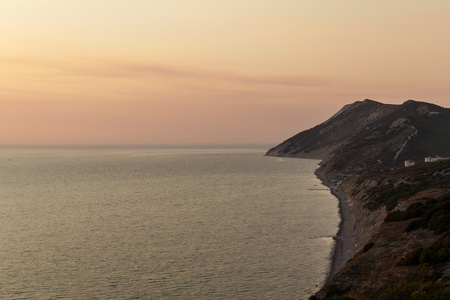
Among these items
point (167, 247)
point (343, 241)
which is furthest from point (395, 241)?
point (167, 247)

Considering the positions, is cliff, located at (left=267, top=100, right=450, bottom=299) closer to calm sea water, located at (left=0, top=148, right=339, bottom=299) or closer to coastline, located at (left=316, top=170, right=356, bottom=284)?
coastline, located at (left=316, top=170, right=356, bottom=284)

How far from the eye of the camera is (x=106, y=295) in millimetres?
37906

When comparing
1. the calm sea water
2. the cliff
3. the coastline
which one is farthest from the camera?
the coastline

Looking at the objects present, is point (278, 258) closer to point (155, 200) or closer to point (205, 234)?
point (205, 234)

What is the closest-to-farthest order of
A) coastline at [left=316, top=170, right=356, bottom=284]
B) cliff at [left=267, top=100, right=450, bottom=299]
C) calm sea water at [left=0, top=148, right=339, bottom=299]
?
1. cliff at [left=267, top=100, right=450, bottom=299]
2. calm sea water at [left=0, top=148, right=339, bottom=299]
3. coastline at [left=316, top=170, right=356, bottom=284]

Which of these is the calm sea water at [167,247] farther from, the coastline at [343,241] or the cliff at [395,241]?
the cliff at [395,241]

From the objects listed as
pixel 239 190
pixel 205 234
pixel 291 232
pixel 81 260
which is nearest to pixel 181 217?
pixel 205 234

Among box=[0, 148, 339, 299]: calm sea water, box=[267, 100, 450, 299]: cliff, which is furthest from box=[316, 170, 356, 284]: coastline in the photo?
box=[0, 148, 339, 299]: calm sea water

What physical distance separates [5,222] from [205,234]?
3865cm

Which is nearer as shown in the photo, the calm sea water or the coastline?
the calm sea water

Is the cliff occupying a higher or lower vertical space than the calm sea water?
higher

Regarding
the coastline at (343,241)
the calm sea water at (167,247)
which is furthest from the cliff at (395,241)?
the calm sea water at (167,247)

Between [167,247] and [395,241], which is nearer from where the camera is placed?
[395,241]

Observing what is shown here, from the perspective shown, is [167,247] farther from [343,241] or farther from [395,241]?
[395,241]
